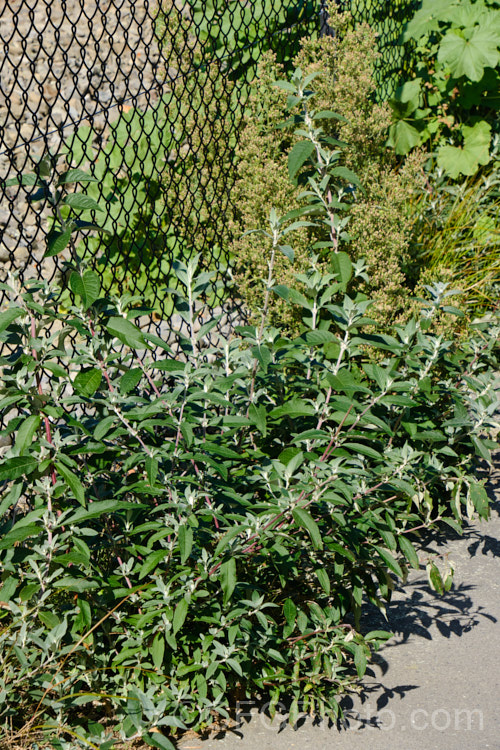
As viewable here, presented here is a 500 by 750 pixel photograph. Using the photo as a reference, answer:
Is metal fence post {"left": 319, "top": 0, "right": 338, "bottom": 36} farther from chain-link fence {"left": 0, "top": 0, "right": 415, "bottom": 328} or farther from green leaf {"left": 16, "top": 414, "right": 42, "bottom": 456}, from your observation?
green leaf {"left": 16, "top": 414, "right": 42, "bottom": 456}

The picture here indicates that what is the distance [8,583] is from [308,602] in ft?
3.35

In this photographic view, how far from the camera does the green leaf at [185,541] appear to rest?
2.20m

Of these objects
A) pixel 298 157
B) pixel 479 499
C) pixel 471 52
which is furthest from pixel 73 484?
pixel 471 52

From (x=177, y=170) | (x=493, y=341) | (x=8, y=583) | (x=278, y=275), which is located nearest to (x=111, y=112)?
(x=177, y=170)

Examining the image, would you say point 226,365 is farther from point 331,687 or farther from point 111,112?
point 111,112

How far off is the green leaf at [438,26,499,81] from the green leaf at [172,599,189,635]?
15.5 ft

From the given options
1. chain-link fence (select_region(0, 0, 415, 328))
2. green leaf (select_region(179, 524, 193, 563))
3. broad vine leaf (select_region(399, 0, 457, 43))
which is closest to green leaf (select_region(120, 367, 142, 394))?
green leaf (select_region(179, 524, 193, 563))

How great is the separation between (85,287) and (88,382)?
31cm

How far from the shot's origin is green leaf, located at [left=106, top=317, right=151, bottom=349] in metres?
2.46

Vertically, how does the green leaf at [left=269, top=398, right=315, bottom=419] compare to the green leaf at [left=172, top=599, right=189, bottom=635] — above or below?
above

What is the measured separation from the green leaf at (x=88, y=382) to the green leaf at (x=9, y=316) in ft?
0.87

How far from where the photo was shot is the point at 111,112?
780cm

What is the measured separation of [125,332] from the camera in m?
2.47

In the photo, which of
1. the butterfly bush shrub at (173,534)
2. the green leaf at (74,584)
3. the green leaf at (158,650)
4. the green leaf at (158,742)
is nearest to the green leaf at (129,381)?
the butterfly bush shrub at (173,534)
